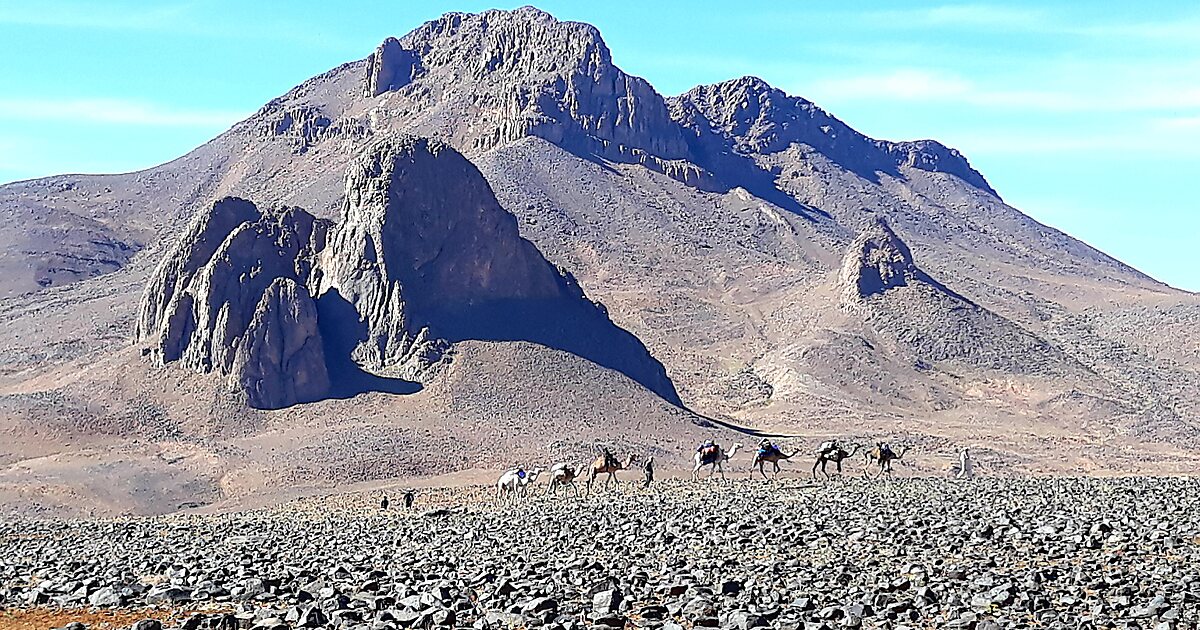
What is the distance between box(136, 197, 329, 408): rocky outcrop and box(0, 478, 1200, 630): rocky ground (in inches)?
1632

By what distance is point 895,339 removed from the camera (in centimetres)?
11169

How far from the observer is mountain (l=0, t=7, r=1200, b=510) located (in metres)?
71.9

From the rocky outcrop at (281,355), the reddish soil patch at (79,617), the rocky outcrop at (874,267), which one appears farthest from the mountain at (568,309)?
the reddish soil patch at (79,617)

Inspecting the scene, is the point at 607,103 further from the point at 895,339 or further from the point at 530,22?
the point at 895,339

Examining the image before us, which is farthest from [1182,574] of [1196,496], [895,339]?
[895,339]

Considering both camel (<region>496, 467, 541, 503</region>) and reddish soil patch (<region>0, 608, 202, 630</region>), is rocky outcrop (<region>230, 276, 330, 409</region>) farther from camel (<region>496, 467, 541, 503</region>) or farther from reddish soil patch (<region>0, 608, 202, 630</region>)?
reddish soil patch (<region>0, 608, 202, 630</region>)

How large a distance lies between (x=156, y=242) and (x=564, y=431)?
321 feet

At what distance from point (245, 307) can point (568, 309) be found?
17974 mm

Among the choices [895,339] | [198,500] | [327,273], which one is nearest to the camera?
[198,500]

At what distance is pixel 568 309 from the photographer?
281ft

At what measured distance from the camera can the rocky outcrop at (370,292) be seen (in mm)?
75125

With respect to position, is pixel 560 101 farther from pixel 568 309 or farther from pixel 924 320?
pixel 568 309

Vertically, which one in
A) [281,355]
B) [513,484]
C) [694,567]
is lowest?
[513,484]

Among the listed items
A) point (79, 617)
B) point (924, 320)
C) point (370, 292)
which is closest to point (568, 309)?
point (370, 292)
